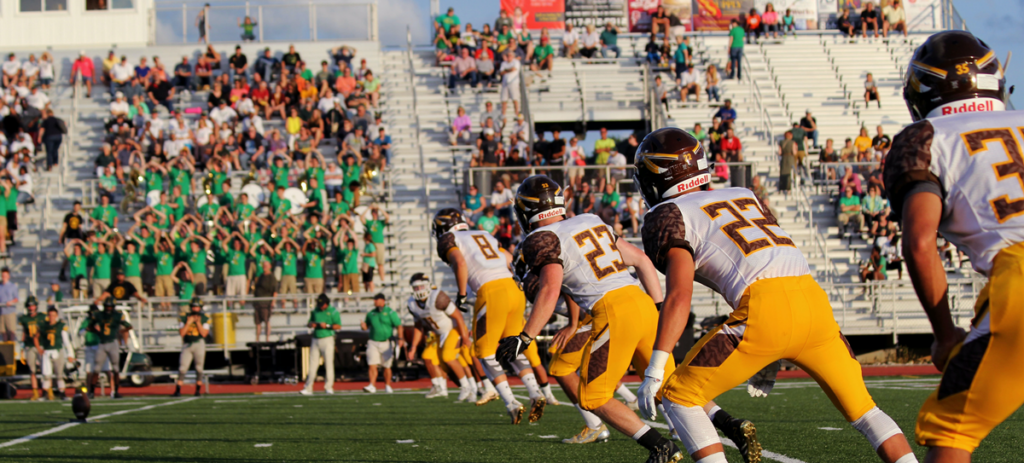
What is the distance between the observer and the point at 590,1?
2830 cm

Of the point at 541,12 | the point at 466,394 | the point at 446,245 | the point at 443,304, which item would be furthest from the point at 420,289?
the point at 541,12

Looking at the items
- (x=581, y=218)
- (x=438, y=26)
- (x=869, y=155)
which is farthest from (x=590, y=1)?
(x=581, y=218)

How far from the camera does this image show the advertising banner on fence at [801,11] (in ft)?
93.7

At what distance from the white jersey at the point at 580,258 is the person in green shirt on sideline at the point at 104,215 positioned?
51.9ft

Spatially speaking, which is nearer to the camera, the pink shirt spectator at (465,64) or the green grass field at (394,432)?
the green grass field at (394,432)

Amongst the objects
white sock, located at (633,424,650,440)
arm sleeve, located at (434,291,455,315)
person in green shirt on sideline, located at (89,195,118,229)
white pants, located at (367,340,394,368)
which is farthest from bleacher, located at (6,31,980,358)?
white sock, located at (633,424,650,440)

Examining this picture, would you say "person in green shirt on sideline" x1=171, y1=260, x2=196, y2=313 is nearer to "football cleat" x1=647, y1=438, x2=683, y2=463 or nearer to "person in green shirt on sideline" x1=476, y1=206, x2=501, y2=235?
"person in green shirt on sideline" x1=476, y1=206, x2=501, y2=235

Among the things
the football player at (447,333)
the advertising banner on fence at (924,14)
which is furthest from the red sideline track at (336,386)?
the advertising banner on fence at (924,14)

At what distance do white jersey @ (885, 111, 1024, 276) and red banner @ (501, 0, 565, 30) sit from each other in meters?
26.0

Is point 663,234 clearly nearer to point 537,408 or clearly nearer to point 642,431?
point 642,431

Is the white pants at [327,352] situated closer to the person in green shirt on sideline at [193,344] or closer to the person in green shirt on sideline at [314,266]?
the person in green shirt on sideline at [193,344]

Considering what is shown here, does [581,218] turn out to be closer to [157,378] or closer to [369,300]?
[369,300]

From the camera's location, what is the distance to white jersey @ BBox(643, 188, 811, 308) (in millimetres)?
3883

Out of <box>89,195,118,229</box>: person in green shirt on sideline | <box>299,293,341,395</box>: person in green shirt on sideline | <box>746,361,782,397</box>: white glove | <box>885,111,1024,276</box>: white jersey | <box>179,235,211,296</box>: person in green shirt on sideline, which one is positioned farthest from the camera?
<box>89,195,118,229</box>: person in green shirt on sideline
